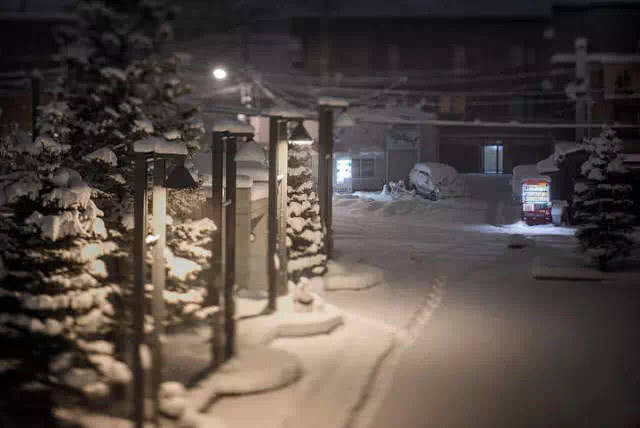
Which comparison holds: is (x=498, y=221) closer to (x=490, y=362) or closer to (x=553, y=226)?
(x=553, y=226)

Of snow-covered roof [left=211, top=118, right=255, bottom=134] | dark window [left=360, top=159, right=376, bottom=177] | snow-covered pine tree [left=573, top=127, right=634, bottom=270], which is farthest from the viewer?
dark window [left=360, top=159, right=376, bottom=177]

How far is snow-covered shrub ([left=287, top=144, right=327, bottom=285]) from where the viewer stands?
726 inches

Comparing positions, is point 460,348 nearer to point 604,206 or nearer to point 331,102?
point 331,102

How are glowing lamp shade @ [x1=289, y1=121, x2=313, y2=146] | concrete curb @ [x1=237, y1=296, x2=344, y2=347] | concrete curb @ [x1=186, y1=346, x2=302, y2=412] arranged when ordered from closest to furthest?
concrete curb @ [x1=186, y1=346, x2=302, y2=412] < concrete curb @ [x1=237, y1=296, x2=344, y2=347] < glowing lamp shade @ [x1=289, y1=121, x2=313, y2=146]

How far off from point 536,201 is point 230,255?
2580cm

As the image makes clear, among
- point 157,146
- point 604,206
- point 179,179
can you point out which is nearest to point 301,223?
point 179,179

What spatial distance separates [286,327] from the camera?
13.1 metres

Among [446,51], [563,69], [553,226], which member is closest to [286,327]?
→ [553,226]

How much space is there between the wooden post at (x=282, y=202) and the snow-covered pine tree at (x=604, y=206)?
994 centimetres

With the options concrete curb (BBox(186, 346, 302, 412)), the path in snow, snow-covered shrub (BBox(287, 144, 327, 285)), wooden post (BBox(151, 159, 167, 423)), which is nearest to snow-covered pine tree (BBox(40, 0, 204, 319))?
wooden post (BBox(151, 159, 167, 423))

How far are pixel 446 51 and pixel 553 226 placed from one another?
18.9 m

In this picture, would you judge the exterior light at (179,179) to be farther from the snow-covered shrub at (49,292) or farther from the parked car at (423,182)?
the parked car at (423,182)

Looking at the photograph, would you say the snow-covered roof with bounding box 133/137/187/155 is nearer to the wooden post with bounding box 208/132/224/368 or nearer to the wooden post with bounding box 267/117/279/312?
the wooden post with bounding box 208/132/224/368

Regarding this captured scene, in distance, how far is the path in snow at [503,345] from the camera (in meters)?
9.05
